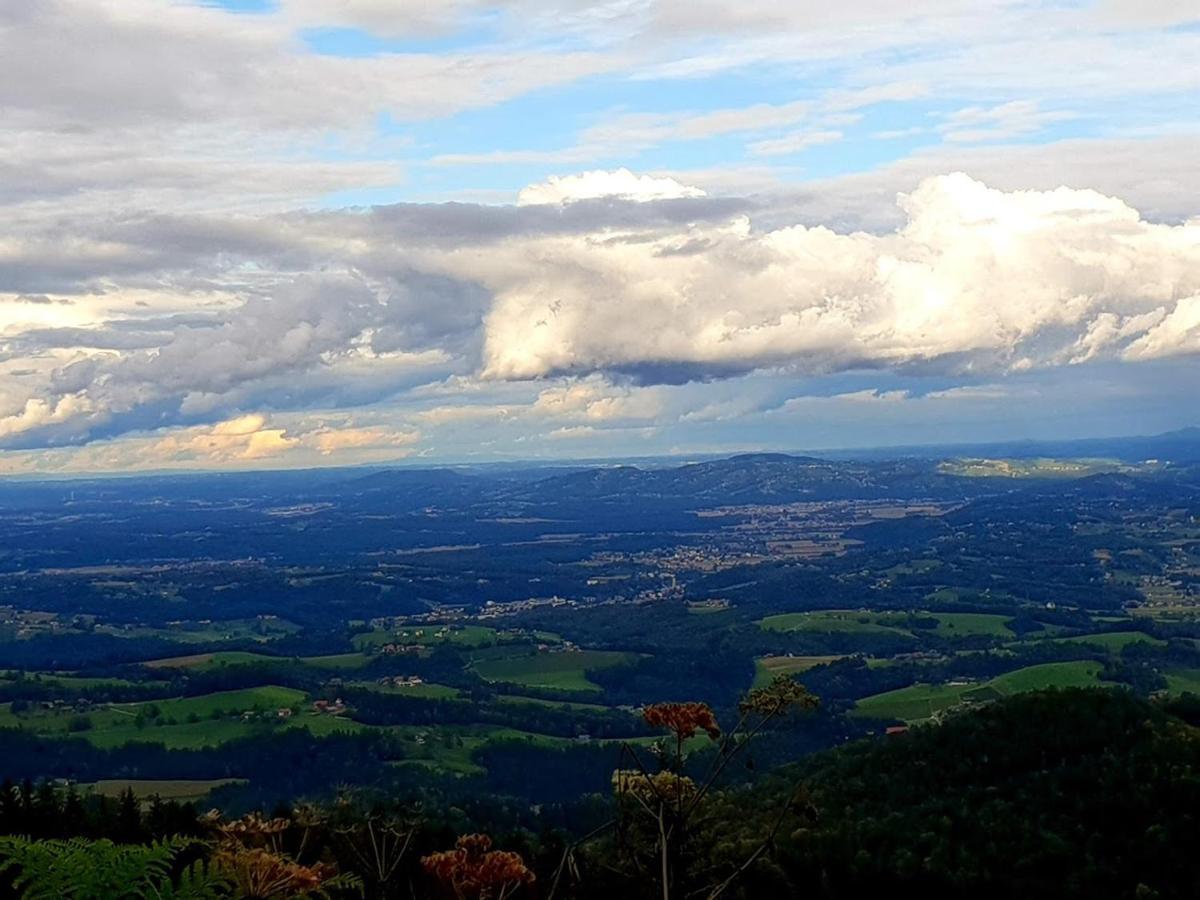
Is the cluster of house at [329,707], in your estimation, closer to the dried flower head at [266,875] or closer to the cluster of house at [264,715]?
the cluster of house at [264,715]

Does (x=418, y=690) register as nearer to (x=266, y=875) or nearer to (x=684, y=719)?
(x=684, y=719)

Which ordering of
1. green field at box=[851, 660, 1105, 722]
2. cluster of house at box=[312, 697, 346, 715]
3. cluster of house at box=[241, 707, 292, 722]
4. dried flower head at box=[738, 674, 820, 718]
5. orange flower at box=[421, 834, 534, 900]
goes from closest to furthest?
orange flower at box=[421, 834, 534, 900], dried flower head at box=[738, 674, 820, 718], green field at box=[851, 660, 1105, 722], cluster of house at box=[241, 707, 292, 722], cluster of house at box=[312, 697, 346, 715]

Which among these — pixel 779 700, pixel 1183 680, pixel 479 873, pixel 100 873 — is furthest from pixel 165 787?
pixel 1183 680

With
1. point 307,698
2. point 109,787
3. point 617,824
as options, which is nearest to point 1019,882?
point 617,824

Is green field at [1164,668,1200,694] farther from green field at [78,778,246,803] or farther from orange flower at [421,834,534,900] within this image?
orange flower at [421,834,534,900]

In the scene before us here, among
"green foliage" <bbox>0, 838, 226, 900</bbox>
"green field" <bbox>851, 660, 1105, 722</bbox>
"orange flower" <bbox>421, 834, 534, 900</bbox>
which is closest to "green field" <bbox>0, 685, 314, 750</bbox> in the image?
"green field" <bbox>851, 660, 1105, 722</bbox>

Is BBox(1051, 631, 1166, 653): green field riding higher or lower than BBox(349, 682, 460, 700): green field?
lower

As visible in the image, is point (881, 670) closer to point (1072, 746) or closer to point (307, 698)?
point (307, 698)

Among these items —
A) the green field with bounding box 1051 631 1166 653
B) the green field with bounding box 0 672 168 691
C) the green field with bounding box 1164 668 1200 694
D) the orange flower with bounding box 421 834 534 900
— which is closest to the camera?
the orange flower with bounding box 421 834 534 900
